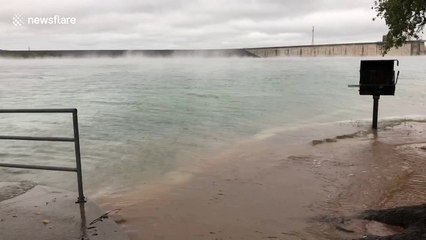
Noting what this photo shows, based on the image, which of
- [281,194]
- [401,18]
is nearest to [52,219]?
[281,194]

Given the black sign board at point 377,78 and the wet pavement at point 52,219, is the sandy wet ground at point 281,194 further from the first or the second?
the black sign board at point 377,78

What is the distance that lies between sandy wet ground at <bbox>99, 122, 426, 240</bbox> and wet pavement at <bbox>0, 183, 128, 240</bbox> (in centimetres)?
90

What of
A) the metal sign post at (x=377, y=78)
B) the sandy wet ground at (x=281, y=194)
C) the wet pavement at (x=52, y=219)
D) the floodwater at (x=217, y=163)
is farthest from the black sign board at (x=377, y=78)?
the wet pavement at (x=52, y=219)

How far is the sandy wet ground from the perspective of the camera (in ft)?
19.4

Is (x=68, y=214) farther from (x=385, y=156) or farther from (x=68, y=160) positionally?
(x=385, y=156)

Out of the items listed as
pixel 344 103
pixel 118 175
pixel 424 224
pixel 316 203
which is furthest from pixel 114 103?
pixel 424 224

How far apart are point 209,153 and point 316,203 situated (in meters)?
5.91

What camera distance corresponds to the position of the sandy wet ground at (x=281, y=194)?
5898 millimetres

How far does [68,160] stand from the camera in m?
11.7

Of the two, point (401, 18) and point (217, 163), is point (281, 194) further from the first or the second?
point (401, 18)

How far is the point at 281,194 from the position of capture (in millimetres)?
7746

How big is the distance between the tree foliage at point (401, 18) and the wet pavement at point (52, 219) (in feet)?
32.0

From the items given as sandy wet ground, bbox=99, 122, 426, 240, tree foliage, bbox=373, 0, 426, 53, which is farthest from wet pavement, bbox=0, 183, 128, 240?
tree foliage, bbox=373, 0, 426, 53

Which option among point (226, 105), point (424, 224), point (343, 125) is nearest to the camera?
point (424, 224)
